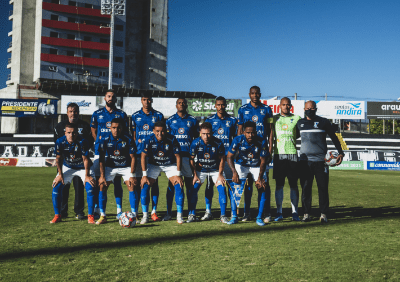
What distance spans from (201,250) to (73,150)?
128 inches

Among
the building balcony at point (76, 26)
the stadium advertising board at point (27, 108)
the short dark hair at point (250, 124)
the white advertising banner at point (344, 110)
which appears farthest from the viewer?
the building balcony at point (76, 26)

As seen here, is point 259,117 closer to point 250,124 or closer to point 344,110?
point 250,124

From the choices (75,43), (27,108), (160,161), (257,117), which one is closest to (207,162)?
(160,161)

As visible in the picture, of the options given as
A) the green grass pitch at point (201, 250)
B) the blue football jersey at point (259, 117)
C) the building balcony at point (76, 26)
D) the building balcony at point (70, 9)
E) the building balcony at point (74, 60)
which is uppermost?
the building balcony at point (70, 9)

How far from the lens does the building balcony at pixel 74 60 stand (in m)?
53.0

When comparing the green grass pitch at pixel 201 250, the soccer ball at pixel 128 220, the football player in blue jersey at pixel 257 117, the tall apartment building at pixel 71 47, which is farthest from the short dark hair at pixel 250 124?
the tall apartment building at pixel 71 47

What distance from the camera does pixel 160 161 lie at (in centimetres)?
626

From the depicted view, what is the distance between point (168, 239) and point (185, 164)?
1878mm

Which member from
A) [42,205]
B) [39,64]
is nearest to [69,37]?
[39,64]

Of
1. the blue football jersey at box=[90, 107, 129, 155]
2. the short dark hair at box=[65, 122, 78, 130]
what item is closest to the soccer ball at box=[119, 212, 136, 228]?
the blue football jersey at box=[90, 107, 129, 155]

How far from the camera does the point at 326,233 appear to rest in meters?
5.27

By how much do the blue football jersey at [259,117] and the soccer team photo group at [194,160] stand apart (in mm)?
19

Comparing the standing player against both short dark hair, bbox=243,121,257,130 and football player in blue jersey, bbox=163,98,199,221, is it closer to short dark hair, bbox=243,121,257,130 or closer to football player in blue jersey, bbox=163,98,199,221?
short dark hair, bbox=243,121,257,130

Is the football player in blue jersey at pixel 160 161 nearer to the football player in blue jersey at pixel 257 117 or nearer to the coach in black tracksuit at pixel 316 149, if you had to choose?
the football player in blue jersey at pixel 257 117
